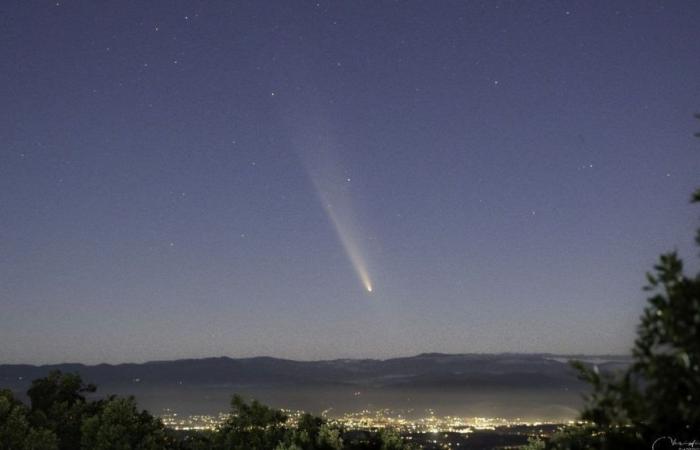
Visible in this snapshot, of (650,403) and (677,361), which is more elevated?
(677,361)

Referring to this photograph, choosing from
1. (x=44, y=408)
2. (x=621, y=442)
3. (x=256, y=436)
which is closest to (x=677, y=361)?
(x=621, y=442)

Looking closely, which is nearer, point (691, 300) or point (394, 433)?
point (691, 300)

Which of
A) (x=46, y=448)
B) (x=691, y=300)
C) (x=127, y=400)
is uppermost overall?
(x=691, y=300)

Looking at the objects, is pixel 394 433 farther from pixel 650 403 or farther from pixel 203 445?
pixel 650 403

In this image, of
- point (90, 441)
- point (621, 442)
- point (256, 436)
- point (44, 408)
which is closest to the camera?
point (621, 442)

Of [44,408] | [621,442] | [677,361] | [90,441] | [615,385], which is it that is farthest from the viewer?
[44,408]

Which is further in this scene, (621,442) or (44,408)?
(44,408)

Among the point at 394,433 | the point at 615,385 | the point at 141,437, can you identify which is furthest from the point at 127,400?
the point at 615,385

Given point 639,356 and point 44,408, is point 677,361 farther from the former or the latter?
point 44,408

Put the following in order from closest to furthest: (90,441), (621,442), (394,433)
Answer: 1. (621,442)
2. (394,433)
3. (90,441)
